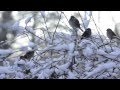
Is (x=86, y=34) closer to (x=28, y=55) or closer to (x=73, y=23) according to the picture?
(x=28, y=55)

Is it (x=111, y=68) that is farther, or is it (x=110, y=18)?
(x=110, y=18)

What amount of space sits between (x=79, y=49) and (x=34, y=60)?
0.43 meters

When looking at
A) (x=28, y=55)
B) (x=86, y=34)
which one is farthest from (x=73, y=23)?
(x=28, y=55)

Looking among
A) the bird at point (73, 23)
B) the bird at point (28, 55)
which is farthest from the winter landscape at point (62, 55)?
the bird at point (73, 23)

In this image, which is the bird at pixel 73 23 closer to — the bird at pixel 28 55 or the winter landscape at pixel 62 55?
the winter landscape at pixel 62 55

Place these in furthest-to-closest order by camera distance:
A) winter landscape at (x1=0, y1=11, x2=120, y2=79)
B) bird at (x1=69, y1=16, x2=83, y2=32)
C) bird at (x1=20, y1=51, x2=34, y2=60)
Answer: bird at (x1=69, y1=16, x2=83, y2=32) < bird at (x1=20, y1=51, x2=34, y2=60) < winter landscape at (x1=0, y1=11, x2=120, y2=79)

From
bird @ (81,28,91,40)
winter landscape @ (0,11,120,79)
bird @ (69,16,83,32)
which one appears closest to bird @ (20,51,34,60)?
winter landscape @ (0,11,120,79)

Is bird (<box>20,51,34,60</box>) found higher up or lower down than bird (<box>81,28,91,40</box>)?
lower down

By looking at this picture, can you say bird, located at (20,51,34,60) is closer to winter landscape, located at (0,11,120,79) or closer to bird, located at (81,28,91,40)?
winter landscape, located at (0,11,120,79)

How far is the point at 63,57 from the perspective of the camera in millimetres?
2734
